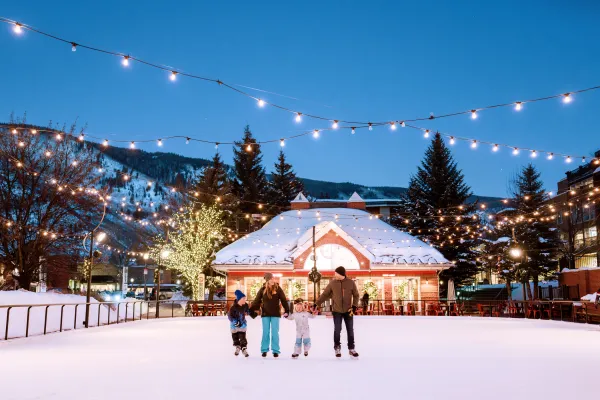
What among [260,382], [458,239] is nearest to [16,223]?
[260,382]

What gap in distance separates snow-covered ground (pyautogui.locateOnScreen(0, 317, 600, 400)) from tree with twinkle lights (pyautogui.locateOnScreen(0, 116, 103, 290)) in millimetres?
18975

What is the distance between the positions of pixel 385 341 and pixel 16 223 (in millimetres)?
21996

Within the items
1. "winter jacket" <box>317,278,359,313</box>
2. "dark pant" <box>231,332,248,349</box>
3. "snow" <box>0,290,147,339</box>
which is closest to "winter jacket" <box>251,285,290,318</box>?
"dark pant" <box>231,332,248,349</box>

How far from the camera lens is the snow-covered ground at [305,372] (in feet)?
20.4

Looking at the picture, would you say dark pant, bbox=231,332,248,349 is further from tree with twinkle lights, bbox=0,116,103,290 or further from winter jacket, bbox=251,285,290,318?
tree with twinkle lights, bbox=0,116,103,290

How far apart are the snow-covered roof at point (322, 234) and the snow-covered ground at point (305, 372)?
23.2 m

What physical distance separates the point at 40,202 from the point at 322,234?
1632 cm

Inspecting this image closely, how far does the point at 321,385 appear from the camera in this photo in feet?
22.0

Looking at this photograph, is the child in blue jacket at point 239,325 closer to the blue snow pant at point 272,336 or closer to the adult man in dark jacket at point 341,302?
the blue snow pant at point 272,336

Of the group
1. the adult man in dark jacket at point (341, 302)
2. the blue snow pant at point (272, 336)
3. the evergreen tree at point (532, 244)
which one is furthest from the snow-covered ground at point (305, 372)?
the evergreen tree at point (532, 244)

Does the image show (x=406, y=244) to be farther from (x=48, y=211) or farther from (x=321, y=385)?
(x=321, y=385)

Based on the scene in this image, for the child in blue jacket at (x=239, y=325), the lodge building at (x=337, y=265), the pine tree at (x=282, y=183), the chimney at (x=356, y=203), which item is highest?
the pine tree at (x=282, y=183)

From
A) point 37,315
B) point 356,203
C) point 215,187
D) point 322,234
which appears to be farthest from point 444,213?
point 37,315

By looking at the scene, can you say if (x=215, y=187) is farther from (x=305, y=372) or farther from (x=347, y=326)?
(x=305, y=372)
